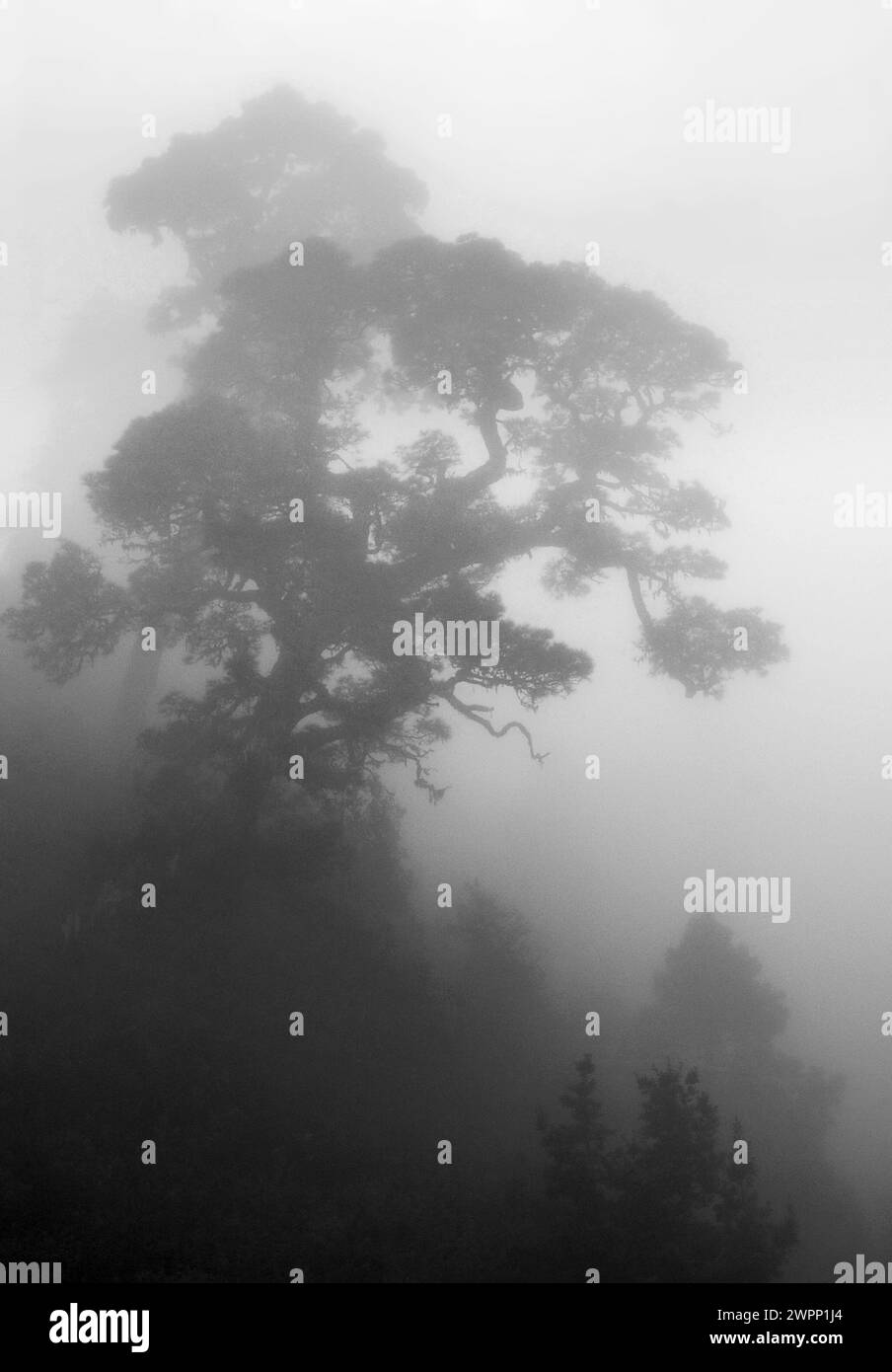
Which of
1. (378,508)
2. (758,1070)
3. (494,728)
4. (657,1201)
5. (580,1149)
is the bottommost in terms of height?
(657,1201)

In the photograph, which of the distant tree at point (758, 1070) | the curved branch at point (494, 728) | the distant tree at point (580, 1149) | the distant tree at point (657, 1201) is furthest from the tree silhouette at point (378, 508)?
the distant tree at point (657, 1201)

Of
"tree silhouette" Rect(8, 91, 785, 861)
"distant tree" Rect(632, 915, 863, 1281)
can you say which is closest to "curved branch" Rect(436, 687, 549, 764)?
"tree silhouette" Rect(8, 91, 785, 861)

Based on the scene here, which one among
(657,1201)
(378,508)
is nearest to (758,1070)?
(657,1201)

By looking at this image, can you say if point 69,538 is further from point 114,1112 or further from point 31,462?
point 114,1112

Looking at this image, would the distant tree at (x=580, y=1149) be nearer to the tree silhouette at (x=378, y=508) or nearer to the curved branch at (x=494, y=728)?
the curved branch at (x=494, y=728)

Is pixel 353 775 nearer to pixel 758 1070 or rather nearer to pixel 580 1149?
pixel 580 1149

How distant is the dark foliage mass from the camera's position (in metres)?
4.94

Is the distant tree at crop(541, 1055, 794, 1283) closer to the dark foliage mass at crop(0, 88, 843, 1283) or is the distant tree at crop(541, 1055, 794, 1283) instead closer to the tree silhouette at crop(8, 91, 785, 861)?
the dark foliage mass at crop(0, 88, 843, 1283)

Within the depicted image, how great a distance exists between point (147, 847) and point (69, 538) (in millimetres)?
2227

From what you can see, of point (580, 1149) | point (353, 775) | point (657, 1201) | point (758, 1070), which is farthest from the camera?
point (353, 775)

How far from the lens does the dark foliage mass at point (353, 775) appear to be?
16.2 feet

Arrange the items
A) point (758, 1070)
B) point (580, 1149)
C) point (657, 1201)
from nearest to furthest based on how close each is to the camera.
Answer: point (657, 1201) < point (580, 1149) < point (758, 1070)

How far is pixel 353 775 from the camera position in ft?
18.4

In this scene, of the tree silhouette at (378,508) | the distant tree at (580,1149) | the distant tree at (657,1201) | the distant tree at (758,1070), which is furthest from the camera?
the tree silhouette at (378,508)
